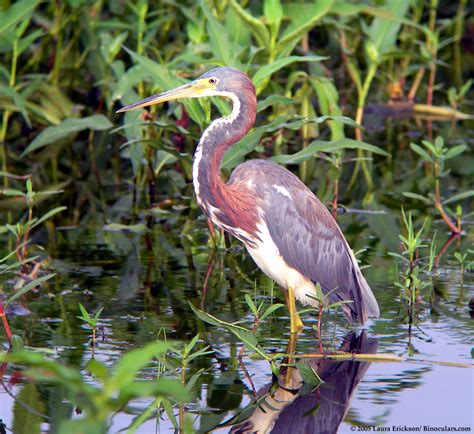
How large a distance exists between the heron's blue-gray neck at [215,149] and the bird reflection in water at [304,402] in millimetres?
1026

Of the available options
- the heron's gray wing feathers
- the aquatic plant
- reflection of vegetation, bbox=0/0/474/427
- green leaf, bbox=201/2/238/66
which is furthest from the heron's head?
the aquatic plant

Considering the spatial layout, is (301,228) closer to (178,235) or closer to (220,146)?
(220,146)

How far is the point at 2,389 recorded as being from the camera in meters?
5.11

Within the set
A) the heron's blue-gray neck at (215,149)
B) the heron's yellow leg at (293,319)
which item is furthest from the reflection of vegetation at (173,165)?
the heron's blue-gray neck at (215,149)

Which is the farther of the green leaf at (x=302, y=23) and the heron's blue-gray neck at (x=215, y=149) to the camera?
the green leaf at (x=302, y=23)

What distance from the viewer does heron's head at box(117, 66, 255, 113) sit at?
20.2 feet

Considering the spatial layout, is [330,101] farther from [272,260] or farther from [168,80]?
[272,260]

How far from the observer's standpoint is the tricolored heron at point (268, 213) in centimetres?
609

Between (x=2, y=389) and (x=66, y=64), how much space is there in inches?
267

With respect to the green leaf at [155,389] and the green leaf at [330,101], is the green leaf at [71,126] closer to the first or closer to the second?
the green leaf at [330,101]

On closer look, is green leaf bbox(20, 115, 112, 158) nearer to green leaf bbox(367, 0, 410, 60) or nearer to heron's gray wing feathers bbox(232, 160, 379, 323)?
heron's gray wing feathers bbox(232, 160, 379, 323)

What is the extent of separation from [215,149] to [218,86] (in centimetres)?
38

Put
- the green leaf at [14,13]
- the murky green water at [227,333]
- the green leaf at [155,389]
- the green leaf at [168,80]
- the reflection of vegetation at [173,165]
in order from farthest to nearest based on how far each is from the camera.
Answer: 1. the green leaf at [14,13]
2. the green leaf at [168,80]
3. the reflection of vegetation at [173,165]
4. the murky green water at [227,333]
5. the green leaf at [155,389]

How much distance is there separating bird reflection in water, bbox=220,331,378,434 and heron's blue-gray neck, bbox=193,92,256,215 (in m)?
1.03
